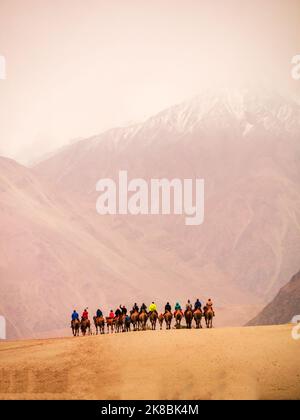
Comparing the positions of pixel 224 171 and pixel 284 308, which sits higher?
pixel 224 171

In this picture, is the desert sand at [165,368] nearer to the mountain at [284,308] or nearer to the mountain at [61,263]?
the mountain at [284,308]

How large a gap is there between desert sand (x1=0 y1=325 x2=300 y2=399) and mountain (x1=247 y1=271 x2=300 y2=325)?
37.5 meters

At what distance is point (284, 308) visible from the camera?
80250 millimetres

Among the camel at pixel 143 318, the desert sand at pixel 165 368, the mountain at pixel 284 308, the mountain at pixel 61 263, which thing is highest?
the mountain at pixel 61 263

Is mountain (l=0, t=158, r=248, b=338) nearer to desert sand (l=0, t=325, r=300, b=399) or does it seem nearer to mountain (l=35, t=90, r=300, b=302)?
mountain (l=35, t=90, r=300, b=302)

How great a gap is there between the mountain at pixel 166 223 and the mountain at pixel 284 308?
22.9 meters

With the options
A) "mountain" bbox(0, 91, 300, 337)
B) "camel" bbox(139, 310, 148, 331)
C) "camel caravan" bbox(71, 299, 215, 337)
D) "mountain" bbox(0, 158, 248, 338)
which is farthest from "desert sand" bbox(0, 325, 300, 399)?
"mountain" bbox(0, 91, 300, 337)

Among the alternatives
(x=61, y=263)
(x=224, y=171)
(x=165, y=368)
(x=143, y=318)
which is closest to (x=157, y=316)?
(x=143, y=318)

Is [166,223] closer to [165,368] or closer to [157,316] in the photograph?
[157,316]

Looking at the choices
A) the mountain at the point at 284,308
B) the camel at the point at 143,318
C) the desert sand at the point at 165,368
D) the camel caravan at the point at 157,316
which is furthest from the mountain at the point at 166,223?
the desert sand at the point at 165,368

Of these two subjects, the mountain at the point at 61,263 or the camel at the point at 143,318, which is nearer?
the camel at the point at 143,318

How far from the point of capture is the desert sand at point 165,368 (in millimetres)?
33719

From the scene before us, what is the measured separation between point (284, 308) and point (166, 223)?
3010 inches
